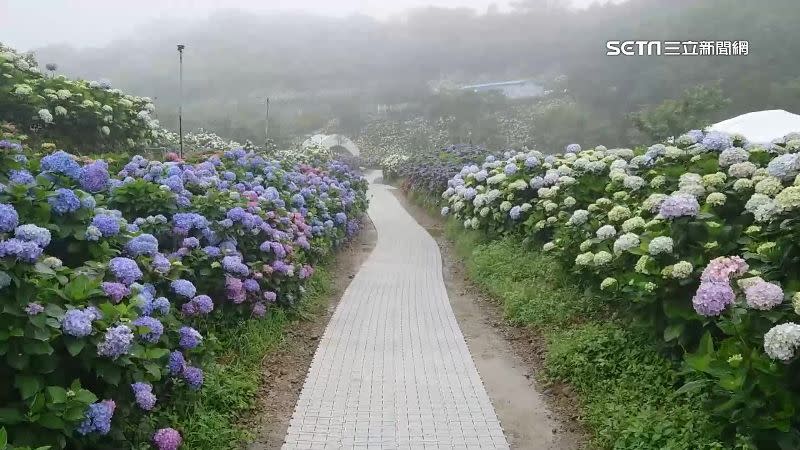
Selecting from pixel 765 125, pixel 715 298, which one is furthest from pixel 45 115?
pixel 765 125

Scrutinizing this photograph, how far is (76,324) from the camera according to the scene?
237cm

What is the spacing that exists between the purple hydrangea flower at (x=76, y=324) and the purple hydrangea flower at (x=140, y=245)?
1018 mm

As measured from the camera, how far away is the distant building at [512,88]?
1706 inches

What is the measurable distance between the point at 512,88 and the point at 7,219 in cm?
4473

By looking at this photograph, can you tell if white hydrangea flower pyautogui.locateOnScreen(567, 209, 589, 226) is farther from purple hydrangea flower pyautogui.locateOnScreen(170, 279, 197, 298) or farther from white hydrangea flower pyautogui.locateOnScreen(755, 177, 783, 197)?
purple hydrangea flower pyautogui.locateOnScreen(170, 279, 197, 298)

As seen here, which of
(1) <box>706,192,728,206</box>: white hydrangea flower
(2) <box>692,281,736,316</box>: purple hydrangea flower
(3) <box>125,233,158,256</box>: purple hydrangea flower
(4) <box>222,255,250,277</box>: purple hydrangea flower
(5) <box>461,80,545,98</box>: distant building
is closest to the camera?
(2) <box>692,281,736,316</box>: purple hydrangea flower

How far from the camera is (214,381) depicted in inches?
153

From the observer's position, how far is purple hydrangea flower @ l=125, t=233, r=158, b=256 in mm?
3391

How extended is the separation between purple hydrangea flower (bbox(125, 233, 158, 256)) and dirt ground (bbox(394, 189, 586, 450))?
7.66 feet

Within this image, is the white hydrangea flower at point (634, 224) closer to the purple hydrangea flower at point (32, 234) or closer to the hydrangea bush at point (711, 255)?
the hydrangea bush at point (711, 255)

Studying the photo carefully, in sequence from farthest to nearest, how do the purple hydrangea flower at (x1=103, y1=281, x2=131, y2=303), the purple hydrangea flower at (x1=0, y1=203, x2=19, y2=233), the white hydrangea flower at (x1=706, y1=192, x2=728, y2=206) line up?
the white hydrangea flower at (x1=706, y1=192, x2=728, y2=206) < the purple hydrangea flower at (x1=103, y1=281, x2=131, y2=303) < the purple hydrangea flower at (x1=0, y1=203, x2=19, y2=233)

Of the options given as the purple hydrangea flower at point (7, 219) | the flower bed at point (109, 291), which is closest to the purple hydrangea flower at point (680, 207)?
the flower bed at point (109, 291)

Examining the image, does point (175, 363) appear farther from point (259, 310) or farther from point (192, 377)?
point (259, 310)

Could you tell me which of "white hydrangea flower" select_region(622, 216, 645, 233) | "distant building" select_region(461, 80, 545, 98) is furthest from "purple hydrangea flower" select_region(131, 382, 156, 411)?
"distant building" select_region(461, 80, 545, 98)
